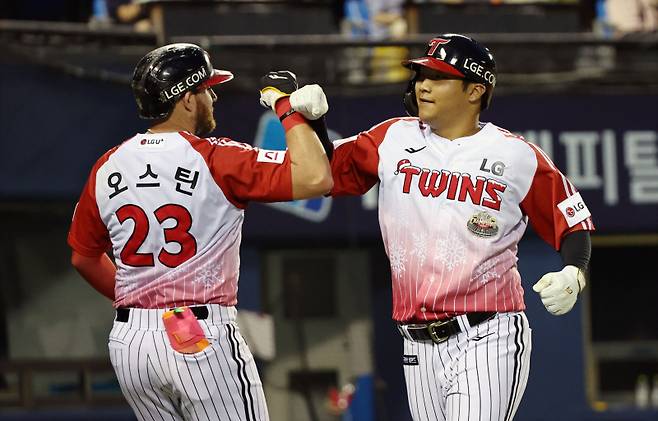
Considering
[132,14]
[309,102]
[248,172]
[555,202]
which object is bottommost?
[555,202]

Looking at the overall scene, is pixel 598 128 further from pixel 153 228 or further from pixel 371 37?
pixel 153 228

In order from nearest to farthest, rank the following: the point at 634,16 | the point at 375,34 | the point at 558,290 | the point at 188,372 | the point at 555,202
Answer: the point at 188,372 → the point at 558,290 → the point at 555,202 → the point at 375,34 → the point at 634,16

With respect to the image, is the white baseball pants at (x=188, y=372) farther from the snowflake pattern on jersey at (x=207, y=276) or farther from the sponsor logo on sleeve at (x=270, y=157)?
the sponsor logo on sleeve at (x=270, y=157)

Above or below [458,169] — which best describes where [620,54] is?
above

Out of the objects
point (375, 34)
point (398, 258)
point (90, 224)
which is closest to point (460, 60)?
point (398, 258)

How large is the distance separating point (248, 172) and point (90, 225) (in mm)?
751

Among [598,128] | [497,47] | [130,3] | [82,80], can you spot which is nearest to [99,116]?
[82,80]

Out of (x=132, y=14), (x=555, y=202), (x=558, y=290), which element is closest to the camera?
(x=558, y=290)

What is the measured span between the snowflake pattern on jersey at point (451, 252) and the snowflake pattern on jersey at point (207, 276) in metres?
0.85

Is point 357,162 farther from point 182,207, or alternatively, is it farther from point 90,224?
point 90,224

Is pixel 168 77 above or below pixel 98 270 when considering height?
above

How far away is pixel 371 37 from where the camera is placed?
11.7m

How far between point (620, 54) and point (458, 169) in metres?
6.90

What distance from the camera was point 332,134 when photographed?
38.3 feet
